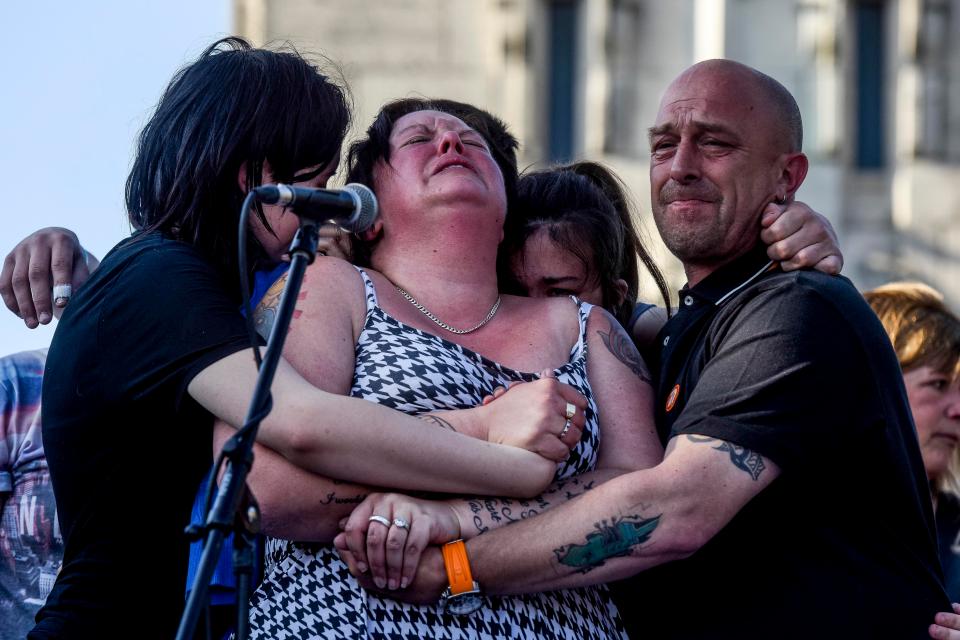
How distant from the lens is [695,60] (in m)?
24.0

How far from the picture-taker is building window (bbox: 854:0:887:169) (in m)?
24.6

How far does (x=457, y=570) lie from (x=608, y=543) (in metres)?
0.37

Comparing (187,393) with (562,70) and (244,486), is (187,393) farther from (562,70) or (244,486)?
(562,70)

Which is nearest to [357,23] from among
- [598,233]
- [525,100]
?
[525,100]

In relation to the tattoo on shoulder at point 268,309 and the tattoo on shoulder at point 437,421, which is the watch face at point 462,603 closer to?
the tattoo on shoulder at point 437,421

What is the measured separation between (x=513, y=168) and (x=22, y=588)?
183 centimetres

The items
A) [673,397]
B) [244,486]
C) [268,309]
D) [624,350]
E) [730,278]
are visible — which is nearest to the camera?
[244,486]

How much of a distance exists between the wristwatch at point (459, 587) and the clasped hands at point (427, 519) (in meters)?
0.02

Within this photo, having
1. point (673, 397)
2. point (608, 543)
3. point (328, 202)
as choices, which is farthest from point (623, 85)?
point (328, 202)

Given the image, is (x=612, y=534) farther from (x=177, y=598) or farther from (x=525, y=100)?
(x=525, y=100)

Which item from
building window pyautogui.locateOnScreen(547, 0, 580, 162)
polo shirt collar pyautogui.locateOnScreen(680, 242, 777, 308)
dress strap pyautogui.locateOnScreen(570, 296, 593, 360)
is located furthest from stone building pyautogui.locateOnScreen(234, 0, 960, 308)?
dress strap pyautogui.locateOnScreen(570, 296, 593, 360)

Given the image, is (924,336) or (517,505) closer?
(517,505)

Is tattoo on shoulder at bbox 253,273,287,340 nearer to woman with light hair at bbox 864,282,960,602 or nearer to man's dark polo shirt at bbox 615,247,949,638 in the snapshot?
man's dark polo shirt at bbox 615,247,949,638

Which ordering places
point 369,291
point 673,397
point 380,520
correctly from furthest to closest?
point 673,397 → point 369,291 → point 380,520
